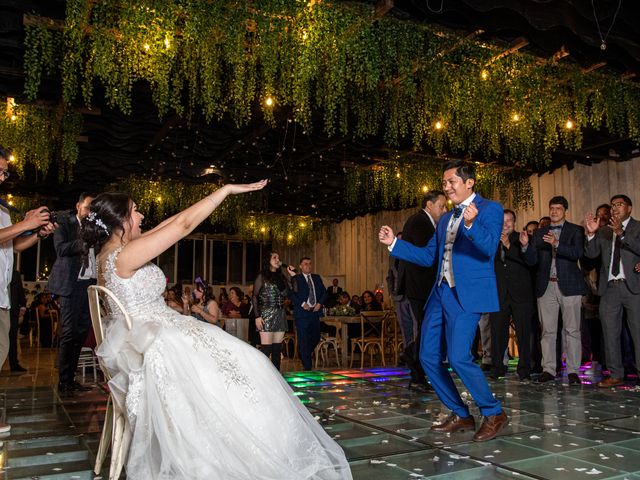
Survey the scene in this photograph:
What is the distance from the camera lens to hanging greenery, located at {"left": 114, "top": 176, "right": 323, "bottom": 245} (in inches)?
464

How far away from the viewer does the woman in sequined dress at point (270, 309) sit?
21.4ft

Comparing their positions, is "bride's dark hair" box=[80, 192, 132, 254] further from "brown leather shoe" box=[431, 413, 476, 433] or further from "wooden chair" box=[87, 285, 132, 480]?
"brown leather shoe" box=[431, 413, 476, 433]

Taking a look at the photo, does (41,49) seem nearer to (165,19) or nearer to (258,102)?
(165,19)

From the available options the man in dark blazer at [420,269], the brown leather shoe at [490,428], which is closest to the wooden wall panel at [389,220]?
the man in dark blazer at [420,269]

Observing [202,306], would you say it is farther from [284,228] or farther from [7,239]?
[284,228]

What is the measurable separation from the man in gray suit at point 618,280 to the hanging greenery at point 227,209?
26.4 feet

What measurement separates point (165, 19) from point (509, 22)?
120 inches

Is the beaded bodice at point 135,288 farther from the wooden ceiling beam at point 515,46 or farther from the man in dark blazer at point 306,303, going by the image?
the man in dark blazer at point 306,303

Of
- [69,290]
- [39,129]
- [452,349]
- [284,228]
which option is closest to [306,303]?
[69,290]

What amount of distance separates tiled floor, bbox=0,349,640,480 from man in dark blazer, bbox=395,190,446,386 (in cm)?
33

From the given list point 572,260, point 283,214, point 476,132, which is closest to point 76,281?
point 572,260

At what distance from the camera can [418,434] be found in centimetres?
334

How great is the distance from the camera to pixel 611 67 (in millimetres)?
6453

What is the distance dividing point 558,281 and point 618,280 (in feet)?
1.68
